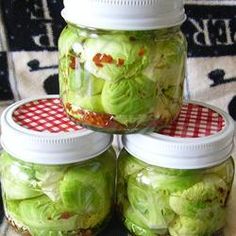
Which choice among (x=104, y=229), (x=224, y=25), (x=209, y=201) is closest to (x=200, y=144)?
(x=209, y=201)

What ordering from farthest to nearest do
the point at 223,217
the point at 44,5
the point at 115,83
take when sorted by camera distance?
1. the point at 44,5
2. the point at 223,217
3. the point at 115,83

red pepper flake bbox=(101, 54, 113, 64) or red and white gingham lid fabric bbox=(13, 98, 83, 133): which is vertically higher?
red pepper flake bbox=(101, 54, 113, 64)

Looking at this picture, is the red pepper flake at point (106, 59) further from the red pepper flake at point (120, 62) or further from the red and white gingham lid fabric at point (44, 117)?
the red and white gingham lid fabric at point (44, 117)

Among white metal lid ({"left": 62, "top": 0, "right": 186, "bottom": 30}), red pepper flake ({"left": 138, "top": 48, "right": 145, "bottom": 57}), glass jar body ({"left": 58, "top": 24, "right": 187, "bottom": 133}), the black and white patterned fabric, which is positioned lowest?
the black and white patterned fabric

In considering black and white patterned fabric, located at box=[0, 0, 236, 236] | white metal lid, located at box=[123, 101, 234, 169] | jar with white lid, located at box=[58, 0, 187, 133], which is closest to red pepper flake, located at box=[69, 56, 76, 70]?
jar with white lid, located at box=[58, 0, 187, 133]

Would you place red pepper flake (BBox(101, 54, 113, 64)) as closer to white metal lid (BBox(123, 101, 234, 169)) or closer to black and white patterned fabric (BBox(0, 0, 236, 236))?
white metal lid (BBox(123, 101, 234, 169))

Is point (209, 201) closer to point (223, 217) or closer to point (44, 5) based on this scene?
point (223, 217)

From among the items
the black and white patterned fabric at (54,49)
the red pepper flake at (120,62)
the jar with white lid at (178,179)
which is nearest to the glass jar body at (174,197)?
the jar with white lid at (178,179)

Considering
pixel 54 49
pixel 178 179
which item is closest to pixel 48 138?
pixel 178 179
